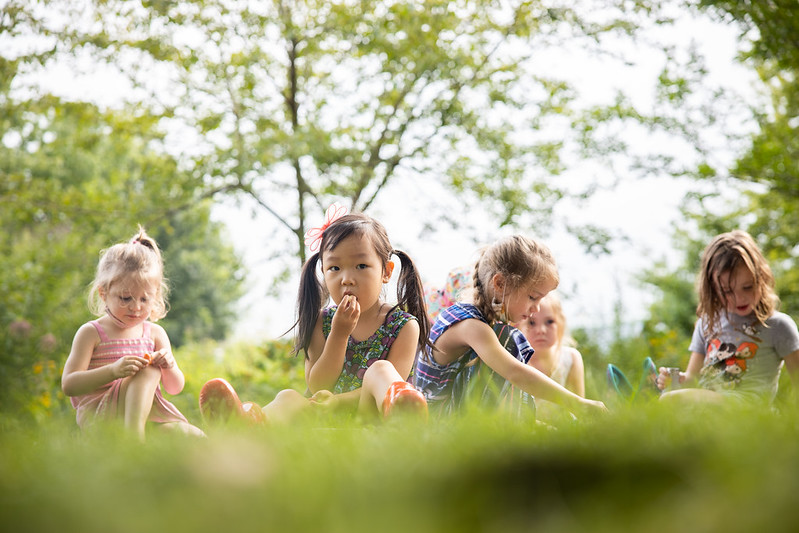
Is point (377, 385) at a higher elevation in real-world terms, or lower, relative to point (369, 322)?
lower

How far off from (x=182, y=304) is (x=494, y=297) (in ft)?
54.0

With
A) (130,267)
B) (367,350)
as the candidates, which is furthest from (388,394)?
(130,267)

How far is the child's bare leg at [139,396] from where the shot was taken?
2.83 meters

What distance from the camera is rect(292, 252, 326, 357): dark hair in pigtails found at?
3.28 metres

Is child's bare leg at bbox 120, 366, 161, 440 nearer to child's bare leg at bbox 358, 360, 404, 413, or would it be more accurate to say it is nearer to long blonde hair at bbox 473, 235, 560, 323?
child's bare leg at bbox 358, 360, 404, 413

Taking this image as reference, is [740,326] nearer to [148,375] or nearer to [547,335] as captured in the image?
[547,335]

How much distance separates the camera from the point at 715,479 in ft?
3.03

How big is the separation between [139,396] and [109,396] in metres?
0.22

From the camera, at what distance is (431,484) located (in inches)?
37.9

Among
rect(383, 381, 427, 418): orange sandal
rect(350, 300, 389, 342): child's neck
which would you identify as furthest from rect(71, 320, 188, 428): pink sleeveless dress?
rect(383, 381, 427, 418): orange sandal

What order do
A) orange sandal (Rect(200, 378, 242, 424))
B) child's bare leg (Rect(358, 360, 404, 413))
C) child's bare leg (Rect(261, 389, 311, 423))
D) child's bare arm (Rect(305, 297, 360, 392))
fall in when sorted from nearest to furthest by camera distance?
1. orange sandal (Rect(200, 378, 242, 424))
2. child's bare leg (Rect(358, 360, 404, 413))
3. child's bare leg (Rect(261, 389, 311, 423))
4. child's bare arm (Rect(305, 297, 360, 392))

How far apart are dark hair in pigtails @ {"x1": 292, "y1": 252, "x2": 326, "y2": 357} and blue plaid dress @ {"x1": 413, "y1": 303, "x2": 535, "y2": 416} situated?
0.56 metres

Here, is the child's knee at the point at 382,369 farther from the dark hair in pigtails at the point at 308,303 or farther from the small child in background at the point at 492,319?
the dark hair in pigtails at the point at 308,303

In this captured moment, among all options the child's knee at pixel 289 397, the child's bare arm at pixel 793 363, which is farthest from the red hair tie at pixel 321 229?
the child's bare arm at pixel 793 363
